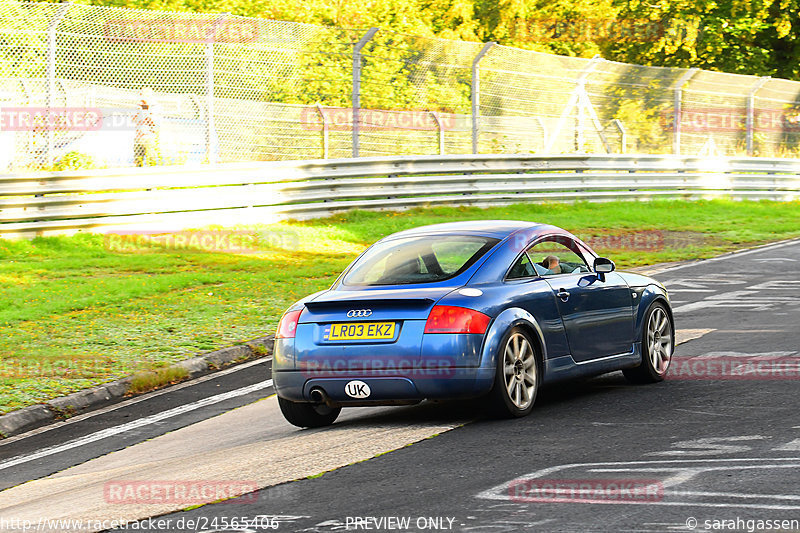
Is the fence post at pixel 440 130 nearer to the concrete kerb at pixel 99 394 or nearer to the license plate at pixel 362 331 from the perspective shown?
the concrete kerb at pixel 99 394

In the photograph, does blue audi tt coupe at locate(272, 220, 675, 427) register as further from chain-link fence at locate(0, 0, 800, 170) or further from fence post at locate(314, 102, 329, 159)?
fence post at locate(314, 102, 329, 159)

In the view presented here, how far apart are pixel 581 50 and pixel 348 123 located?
21982mm

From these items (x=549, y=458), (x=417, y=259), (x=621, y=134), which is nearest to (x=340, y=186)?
(x=621, y=134)

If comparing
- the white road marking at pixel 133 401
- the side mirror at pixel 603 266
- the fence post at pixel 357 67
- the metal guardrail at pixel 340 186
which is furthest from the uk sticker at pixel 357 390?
the fence post at pixel 357 67

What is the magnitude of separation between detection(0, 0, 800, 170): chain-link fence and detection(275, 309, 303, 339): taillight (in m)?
10.6

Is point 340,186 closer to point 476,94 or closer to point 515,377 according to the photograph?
point 476,94

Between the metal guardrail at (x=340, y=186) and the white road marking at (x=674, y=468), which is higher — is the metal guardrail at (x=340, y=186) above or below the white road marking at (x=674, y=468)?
above

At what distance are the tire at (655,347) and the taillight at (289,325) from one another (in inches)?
107

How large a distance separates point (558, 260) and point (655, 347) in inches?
47.4

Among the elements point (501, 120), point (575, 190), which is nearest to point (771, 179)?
point (575, 190)

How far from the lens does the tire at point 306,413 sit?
26.4 ft

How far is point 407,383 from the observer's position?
7371 millimetres

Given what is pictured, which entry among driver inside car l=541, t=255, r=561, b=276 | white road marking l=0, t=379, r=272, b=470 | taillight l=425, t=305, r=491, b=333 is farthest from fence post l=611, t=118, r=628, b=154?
taillight l=425, t=305, r=491, b=333

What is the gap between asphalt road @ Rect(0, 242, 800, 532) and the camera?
17.5ft
